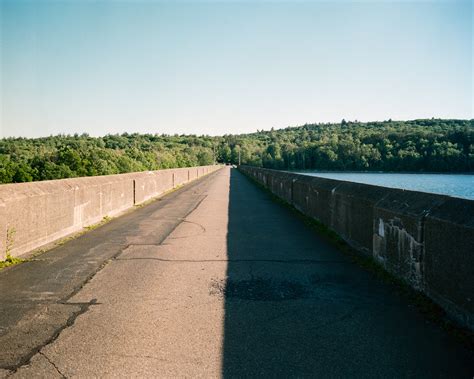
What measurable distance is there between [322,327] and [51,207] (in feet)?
20.2

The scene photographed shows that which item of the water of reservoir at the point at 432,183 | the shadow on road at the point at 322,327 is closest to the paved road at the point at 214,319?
the shadow on road at the point at 322,327

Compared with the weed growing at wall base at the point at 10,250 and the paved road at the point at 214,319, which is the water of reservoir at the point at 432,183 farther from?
the weed growing at wall base at the point at 10,250

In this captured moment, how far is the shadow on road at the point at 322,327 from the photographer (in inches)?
112

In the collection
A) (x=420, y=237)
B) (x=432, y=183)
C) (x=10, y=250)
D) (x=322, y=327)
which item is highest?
(x=420, y=237)

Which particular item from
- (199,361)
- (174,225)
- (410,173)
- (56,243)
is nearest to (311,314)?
(199,361)

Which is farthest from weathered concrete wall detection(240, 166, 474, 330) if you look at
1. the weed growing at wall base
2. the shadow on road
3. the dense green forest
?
the dense green forest

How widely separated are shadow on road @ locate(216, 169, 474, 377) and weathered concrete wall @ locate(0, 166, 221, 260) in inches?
146

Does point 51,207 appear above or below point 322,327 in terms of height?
above

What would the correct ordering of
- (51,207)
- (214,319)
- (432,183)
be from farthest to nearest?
(432,183)
(51,207)
(214,319)

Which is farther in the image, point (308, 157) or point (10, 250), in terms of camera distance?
point (308, 157)

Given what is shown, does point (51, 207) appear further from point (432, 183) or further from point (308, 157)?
point (308, 157)

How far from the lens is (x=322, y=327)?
355cm

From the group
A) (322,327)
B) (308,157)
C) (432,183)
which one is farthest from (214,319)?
(308,157)

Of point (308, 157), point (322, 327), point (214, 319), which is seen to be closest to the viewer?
point (322, 327)
